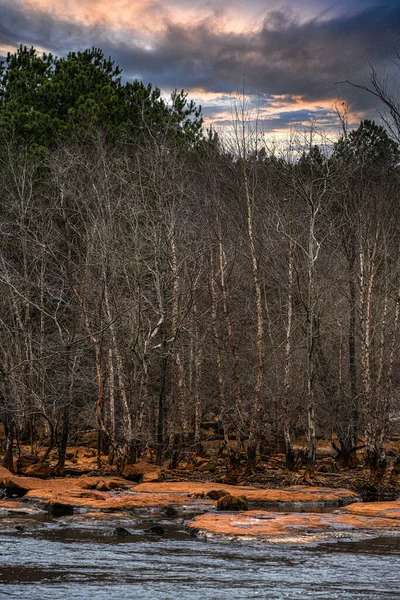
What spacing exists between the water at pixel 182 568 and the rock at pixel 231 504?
313cm

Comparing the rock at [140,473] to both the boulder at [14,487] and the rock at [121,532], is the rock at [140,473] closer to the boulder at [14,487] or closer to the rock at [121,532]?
the boulder at [14,487]

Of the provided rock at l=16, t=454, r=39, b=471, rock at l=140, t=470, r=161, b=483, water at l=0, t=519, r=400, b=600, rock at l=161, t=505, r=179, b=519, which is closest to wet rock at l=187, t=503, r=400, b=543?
water at l=0, t=519, r=400, b=600

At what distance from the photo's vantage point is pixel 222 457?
31.2 metres

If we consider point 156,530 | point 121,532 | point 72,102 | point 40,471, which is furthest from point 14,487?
point 72,102

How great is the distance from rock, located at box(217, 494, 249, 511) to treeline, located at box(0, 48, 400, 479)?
5.67m

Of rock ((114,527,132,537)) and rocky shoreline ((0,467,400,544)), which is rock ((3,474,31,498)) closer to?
rocky shoreline ((0,467,400,544))

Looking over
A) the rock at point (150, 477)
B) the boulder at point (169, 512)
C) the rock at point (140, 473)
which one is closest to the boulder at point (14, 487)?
the rock at point (140, 473)

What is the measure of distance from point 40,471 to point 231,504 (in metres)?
7.74

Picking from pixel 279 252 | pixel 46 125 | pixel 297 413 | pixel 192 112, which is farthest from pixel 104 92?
pixel 297 413

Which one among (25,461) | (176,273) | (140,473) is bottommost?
(140,473)

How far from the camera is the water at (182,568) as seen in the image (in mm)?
10117

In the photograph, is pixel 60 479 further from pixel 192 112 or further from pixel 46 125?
pixel 192 112

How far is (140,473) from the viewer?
77.6 ft

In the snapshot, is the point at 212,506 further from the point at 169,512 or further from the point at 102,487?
the point at 102,487
